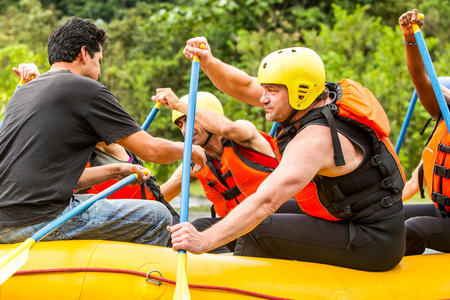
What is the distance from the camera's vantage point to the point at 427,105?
418cm

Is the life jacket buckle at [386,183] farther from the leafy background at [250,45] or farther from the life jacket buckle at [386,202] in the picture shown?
the leafy background at [250,45]

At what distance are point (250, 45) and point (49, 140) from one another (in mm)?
9965

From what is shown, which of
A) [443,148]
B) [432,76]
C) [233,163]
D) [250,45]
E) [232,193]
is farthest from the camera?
[250,45]

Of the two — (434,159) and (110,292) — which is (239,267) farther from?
(434,159)

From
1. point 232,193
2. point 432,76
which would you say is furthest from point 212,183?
point 432,76

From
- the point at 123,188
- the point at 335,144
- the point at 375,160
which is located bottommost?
the point at 123,188

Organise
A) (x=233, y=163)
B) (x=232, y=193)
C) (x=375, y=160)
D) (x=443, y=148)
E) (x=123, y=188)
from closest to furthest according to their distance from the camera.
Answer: (x=375, y=160) → (x=443, y=148) → (x=233, y=163) → (x=232, y=193) → (x=123, y=188)

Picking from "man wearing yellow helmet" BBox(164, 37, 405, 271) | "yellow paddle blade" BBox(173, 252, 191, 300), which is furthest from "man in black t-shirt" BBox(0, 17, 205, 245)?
Result: "man wearing yellow helmet" BBox(164, 37, 405, 271)

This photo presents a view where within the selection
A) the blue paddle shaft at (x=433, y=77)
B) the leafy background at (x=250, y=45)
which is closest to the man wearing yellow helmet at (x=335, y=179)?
the blue paddle shaft at (x=433, y=77)

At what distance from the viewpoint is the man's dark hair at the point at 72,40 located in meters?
3.53

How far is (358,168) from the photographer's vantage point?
3.27 m

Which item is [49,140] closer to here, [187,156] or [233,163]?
[187,156]

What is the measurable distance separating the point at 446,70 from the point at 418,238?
8.37m

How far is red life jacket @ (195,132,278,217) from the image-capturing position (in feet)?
14.2
